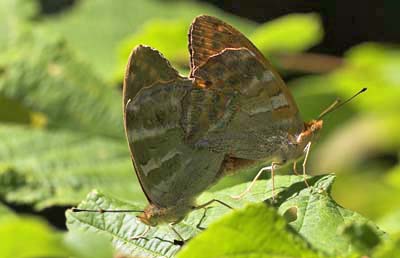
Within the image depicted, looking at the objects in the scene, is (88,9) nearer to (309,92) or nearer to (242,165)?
(309,92)

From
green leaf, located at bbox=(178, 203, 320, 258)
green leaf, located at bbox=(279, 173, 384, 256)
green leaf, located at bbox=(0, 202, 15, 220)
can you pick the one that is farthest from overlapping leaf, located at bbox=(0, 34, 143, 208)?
green leaf, located at bbox=(178, 203, 320, 258)

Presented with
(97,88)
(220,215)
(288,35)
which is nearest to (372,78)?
(288,35)

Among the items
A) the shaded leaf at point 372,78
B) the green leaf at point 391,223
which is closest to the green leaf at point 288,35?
the shaded leaf at point 372,78

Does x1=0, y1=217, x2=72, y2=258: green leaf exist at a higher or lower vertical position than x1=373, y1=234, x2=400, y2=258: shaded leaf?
higher

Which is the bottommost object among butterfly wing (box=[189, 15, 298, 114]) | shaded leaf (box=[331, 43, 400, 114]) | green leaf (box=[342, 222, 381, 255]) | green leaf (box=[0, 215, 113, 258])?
shaded leaf (box=[331, 43, 400, 114])

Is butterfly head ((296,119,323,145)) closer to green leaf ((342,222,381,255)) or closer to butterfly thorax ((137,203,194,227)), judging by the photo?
butterfly thorax ((137,203,194,227))

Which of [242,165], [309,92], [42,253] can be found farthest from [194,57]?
[309,92]

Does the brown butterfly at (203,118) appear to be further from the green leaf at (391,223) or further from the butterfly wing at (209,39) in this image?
the green leaf at (391,223)
